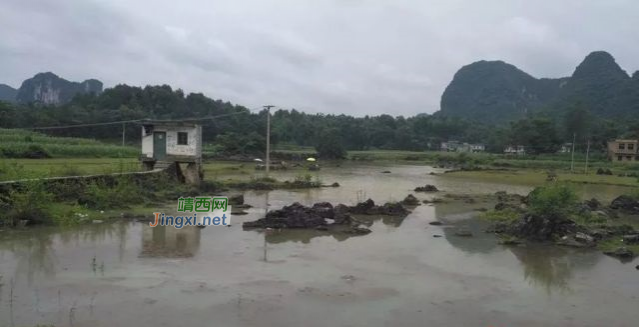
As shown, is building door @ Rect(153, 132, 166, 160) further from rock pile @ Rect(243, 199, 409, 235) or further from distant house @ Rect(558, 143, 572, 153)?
distant house @ Rect(558, 143, 572, 153)

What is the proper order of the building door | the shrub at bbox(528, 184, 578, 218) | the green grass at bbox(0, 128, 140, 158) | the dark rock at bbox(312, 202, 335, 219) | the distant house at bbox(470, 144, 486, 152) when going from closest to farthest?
the shrub at bbox(528, 184, 578, 218)
the dark rock at bbox(312, 202, 335, 219)
the building door
the green grass at bbox(0, 128, 140, 158)
the distant house at bbox(470, 144, 486, 152)

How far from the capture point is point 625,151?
238ft

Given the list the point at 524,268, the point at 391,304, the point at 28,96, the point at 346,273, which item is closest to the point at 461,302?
the point at 391,304

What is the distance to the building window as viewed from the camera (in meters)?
32.0

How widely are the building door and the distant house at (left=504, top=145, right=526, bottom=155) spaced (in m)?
73.8

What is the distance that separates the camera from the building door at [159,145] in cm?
→ 3212

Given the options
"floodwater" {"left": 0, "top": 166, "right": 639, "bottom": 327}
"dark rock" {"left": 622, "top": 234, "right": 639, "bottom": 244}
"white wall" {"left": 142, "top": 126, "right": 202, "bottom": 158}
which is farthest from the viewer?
"white wall" {"left": 142, "top": 126, "right": 202, "bottom": 158}

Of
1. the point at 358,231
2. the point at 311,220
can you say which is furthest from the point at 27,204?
the point at 358,231

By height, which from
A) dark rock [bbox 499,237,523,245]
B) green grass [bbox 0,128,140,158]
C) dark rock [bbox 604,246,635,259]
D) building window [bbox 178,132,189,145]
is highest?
building window [bbox 178,132,189,145]

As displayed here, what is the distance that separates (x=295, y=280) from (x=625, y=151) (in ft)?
244

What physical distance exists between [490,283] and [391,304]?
3.30m

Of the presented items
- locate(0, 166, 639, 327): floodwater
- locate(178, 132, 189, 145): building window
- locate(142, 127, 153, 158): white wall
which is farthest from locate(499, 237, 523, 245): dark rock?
locate(142, 127, 153, 158): white wall

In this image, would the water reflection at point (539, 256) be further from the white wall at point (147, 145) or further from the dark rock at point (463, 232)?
the white wall at point (147, 145)

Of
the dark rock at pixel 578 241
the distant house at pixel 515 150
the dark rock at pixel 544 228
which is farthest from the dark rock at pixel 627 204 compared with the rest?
the distant house at pixel 515 150
